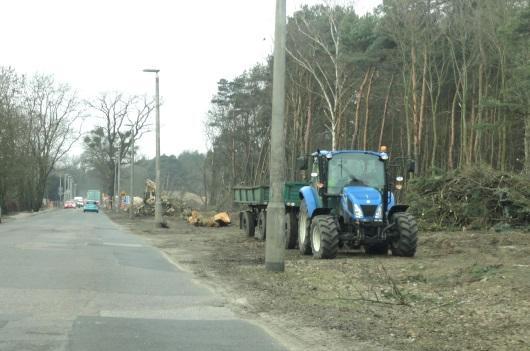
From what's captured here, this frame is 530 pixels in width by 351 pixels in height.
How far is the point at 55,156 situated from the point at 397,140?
51.6 metres

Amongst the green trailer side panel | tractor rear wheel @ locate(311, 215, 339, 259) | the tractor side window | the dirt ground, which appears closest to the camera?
the dirt ground

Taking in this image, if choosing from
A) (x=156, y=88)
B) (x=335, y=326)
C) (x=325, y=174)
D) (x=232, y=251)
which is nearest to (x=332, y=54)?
(x=156, y=88)

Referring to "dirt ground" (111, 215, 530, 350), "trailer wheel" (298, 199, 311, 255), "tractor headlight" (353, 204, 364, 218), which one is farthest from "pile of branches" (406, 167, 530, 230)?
"tractor headlight" (353, 204, 364, 218)

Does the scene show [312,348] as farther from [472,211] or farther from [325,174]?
[472,211]

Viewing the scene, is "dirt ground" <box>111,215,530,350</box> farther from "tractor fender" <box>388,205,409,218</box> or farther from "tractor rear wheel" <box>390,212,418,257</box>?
"tractor fender" <box>388,205,409,218</box>

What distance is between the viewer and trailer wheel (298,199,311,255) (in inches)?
751

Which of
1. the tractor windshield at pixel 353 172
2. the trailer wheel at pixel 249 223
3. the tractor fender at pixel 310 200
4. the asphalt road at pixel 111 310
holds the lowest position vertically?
the asphalt road at pixel 111 310

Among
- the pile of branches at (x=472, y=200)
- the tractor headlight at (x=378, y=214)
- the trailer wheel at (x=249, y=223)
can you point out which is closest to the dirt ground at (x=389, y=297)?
the tractor headlight at (x=378, y=214)

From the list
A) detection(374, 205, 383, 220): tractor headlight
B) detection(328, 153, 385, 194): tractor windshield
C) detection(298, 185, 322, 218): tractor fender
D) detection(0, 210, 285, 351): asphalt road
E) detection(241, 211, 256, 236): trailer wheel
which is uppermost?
detection(328, 153, 385, 194): tractor windshield

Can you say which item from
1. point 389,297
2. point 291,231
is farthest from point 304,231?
point 389,297

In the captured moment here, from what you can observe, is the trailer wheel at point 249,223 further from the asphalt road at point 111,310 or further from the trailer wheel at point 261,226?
the asphalt road at point 111,310

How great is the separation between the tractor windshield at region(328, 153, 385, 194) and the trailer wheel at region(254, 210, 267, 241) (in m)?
8.76

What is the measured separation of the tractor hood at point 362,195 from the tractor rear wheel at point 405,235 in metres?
0.82

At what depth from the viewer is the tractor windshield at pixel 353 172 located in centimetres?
1808
